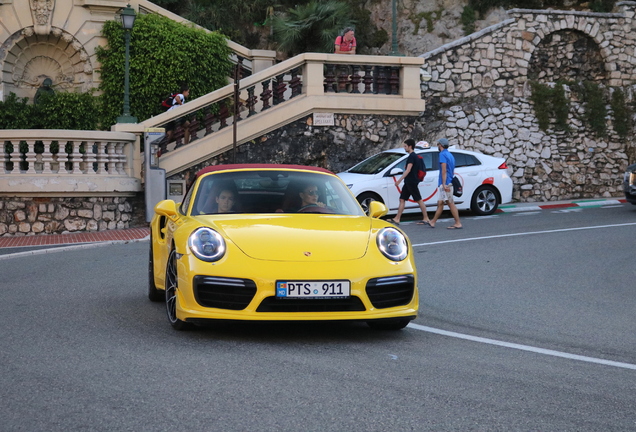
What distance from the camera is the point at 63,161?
18.1 meters

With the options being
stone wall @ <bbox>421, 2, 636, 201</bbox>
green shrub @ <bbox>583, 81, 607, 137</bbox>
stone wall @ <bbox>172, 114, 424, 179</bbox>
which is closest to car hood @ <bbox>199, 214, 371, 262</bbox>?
stone wall @ <bbox>172, 114, 424, 179</bbox>

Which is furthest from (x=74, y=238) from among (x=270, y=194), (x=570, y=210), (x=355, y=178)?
(x=570, y=210)

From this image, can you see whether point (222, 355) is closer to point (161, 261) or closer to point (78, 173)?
point (161, 261)

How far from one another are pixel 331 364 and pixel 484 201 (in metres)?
14.1

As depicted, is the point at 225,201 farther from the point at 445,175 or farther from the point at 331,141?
the point at 331,141

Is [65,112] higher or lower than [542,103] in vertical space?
lower

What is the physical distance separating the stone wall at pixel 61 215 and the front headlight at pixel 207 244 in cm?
1173

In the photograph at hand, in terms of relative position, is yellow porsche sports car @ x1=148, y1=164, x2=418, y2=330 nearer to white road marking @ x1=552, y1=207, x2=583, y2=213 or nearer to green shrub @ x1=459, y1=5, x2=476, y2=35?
white road marking @ x1=552, y1=207, x2=583, y2=213

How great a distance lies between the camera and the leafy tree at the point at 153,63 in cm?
2419

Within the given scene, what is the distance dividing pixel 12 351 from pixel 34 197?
1187cm

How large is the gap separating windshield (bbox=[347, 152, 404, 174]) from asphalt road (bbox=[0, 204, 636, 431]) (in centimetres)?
814

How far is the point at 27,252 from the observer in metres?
14.4

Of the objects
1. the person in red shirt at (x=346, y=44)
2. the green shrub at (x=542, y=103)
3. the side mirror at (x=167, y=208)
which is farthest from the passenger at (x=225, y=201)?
the green shrub at (x=542, y=103)

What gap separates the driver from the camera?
8156mm
